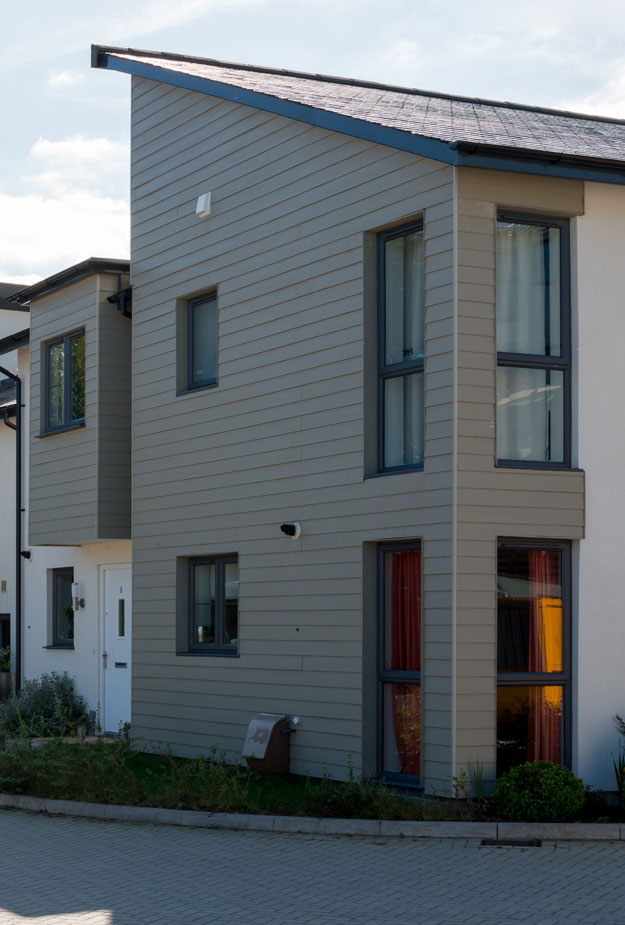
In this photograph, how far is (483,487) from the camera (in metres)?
11.2

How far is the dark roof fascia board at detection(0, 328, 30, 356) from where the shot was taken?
20.4 meters

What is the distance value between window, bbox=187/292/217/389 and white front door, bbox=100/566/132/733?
361 cm

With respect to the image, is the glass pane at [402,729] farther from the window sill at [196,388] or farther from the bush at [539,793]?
the window sill at [196,388]

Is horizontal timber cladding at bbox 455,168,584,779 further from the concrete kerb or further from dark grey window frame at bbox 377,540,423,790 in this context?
the concrete kerb

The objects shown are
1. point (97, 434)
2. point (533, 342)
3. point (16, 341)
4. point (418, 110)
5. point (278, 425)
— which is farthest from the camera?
point (16, 341)

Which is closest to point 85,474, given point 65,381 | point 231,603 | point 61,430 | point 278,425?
point 61,430

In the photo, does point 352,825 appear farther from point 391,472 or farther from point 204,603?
point 204,603

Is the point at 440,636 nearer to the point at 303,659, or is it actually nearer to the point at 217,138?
the point at 303,659

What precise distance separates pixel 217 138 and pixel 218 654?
6.01m

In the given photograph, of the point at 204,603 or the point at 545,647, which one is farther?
the point at 204,603

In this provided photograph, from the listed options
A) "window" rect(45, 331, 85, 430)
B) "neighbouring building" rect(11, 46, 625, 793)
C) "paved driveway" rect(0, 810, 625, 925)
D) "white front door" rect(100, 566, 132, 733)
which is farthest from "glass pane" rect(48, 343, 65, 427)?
"paved driveway" rect(0, 810, 625, 925)

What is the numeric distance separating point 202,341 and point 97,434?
2.34 m

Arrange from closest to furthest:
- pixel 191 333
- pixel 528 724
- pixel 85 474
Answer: pixel 528 724
pixel 191 333
pixel 85 474

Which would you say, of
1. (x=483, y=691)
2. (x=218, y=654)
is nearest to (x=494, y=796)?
(x=483, y=691)
